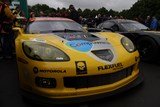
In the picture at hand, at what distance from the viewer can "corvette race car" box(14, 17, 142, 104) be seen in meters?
3.82

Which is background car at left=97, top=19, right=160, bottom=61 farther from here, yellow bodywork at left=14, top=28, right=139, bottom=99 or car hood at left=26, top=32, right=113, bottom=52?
yellow bodywork at left=14, top=28, right=139, bottom=99

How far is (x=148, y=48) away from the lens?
21.0 feet

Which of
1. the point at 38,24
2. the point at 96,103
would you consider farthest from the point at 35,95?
the point at 38,24

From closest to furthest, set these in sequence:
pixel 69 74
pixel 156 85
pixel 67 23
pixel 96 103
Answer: pixel 69 74
pixel 96 103
pixel 156 85
pixel 67 23

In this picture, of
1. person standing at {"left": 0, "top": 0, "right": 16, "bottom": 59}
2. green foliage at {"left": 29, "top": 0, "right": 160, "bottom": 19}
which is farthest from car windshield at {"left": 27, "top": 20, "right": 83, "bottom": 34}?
green foliage at {"left": 29, "top": 0, "right": 160, "bottom": 19}

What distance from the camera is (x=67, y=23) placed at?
589 centimetres

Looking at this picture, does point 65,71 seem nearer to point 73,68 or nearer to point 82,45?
point 73,68

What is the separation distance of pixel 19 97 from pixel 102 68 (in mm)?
1407

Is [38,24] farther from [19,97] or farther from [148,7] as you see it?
[148,7]

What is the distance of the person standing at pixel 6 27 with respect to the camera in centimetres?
727

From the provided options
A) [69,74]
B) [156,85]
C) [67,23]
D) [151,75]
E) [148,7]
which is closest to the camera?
[69,74]

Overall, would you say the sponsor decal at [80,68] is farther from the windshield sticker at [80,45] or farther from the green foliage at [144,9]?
the green foliage at [144,9]

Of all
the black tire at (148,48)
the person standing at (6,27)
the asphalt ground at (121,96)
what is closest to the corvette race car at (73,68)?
the asphalt ground at (121,96)

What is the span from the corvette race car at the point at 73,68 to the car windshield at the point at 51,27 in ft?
2.66
